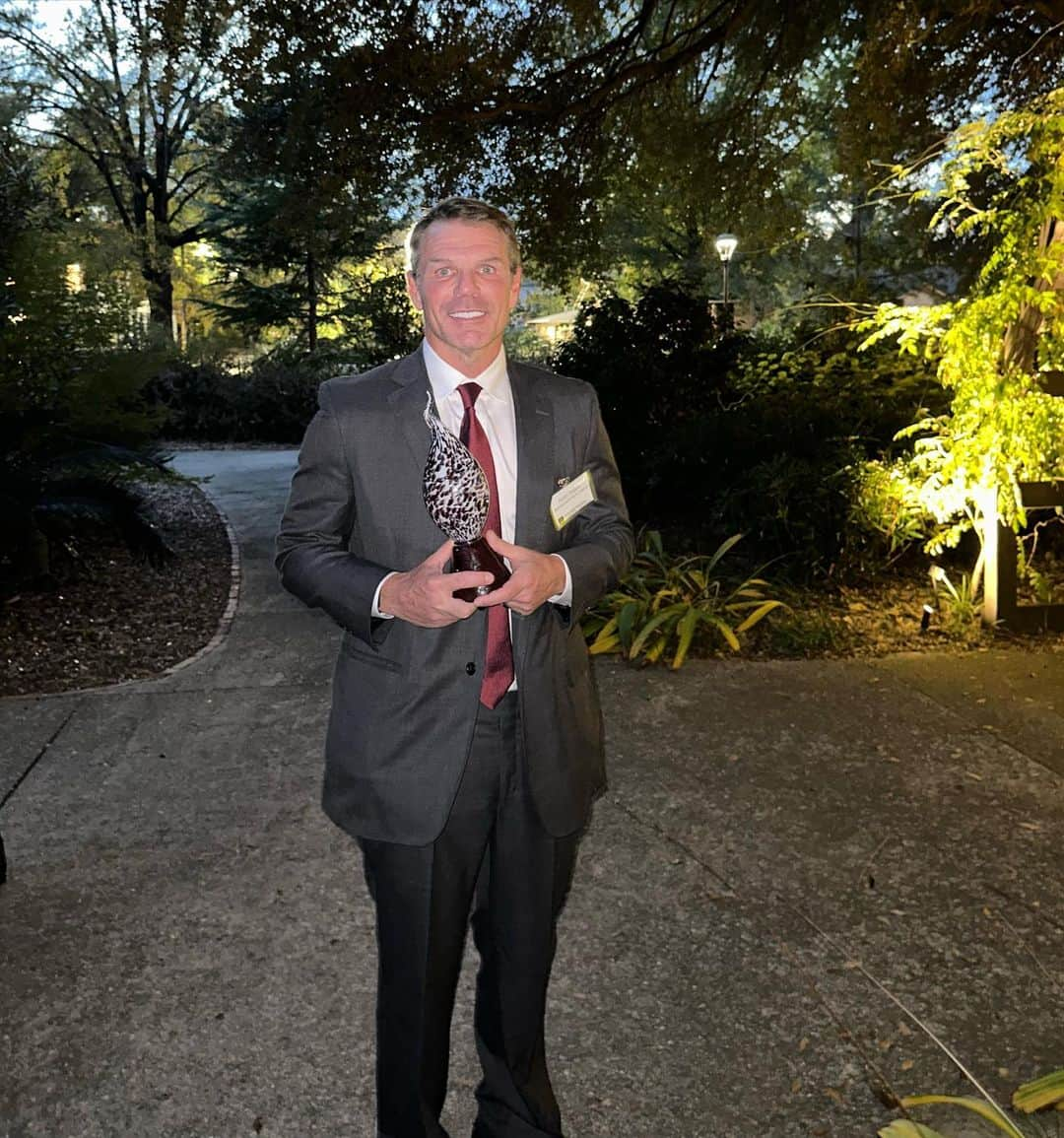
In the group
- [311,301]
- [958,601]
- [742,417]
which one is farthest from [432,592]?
[311,301]

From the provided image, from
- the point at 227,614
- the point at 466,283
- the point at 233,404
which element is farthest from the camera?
the point at 233,404

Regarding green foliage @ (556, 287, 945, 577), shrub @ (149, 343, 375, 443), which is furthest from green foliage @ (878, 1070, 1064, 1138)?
shrub @ (149, 343, 375, 443)

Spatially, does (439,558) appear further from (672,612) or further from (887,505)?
(887,505)

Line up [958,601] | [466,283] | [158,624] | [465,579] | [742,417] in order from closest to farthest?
[465,579], [466,283], [958,601], [158,624], [742,417]

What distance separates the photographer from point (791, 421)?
27.5 feet

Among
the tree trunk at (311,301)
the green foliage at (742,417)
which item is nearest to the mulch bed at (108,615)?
the green foliage at (742,417)

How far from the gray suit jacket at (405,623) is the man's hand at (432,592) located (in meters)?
0.08

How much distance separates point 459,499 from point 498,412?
349 mm

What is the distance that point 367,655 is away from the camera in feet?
7.11

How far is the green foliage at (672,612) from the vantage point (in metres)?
6.23

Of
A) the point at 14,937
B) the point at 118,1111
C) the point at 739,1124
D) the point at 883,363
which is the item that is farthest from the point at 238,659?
the point at 883,363

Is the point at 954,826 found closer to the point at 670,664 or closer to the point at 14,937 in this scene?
the point at 670,664

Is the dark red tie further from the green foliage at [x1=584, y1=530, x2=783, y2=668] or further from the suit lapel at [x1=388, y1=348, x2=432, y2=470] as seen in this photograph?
the green foliage at [x1=584, y1=530, x2=783, y2=668]

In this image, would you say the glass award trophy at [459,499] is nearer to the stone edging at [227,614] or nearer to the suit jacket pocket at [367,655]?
the suit jacket pocket at [367,655]
